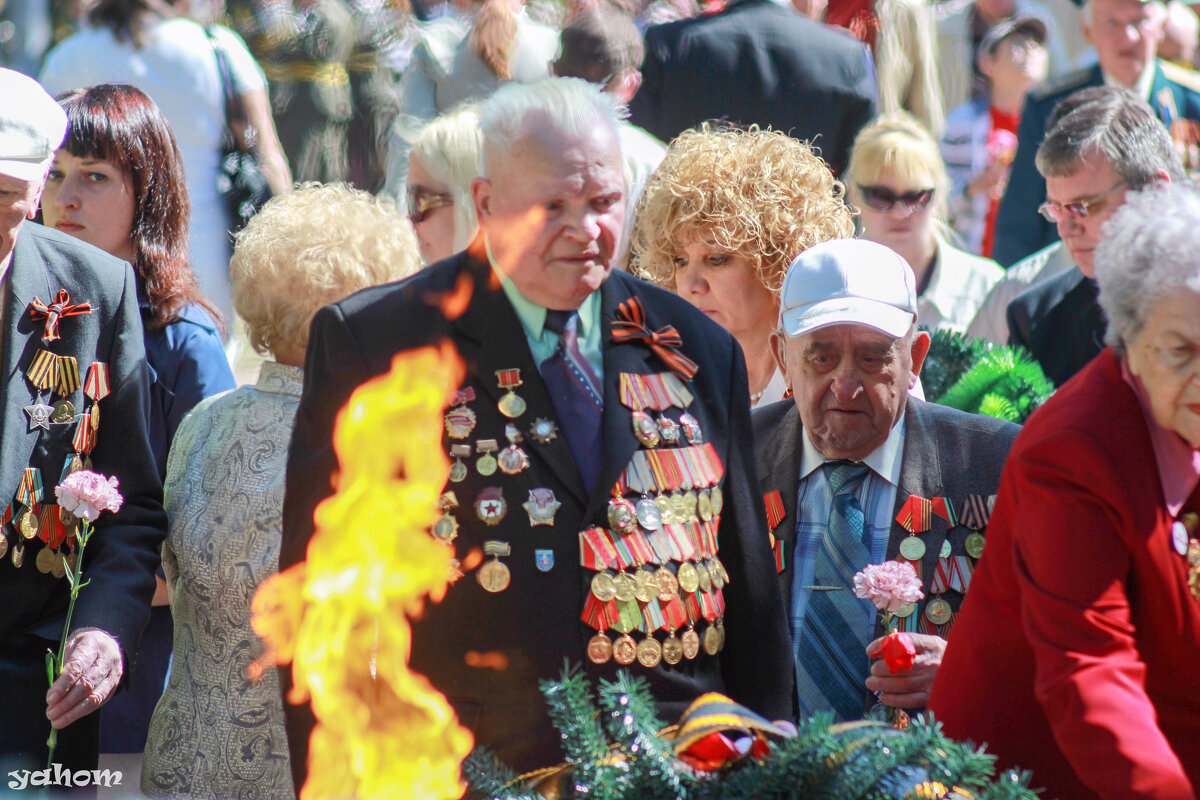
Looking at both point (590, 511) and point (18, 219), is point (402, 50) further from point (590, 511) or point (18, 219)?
point (590, 511)

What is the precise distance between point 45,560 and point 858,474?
1.79m

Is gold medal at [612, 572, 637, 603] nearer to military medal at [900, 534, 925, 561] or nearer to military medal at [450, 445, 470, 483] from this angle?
military medal at [450, 445, 470, 483]

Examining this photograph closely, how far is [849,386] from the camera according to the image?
3.10 metres

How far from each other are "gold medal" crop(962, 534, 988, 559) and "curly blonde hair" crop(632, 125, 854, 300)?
3.61 ft

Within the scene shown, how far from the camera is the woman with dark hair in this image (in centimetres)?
372

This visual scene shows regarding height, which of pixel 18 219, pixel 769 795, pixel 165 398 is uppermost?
pixel 18 219

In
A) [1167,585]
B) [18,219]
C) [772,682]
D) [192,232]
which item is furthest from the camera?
[192,232]

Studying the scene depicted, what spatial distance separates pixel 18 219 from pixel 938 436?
6.77 ft

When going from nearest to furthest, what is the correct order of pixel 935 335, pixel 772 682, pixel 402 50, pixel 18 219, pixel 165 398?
pixel 772 682 < pixel 18 219 < pixel 165 398 < pixel 935 335 < pixel 402 50

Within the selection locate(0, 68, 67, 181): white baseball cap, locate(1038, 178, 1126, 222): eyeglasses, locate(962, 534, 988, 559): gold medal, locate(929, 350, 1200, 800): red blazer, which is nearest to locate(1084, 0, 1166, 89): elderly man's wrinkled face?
locate(1038, 178, 1126, 222): eyeglasses

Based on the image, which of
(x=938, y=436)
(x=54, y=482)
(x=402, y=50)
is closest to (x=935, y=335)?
(x=938, y=436)

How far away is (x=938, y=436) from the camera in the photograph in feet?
10.4

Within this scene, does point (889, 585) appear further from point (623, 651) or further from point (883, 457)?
point (623, 651)

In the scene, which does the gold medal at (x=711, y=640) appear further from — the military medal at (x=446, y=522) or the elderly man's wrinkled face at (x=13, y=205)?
the elderly man's wrinkled face at (x=13, y=205)
